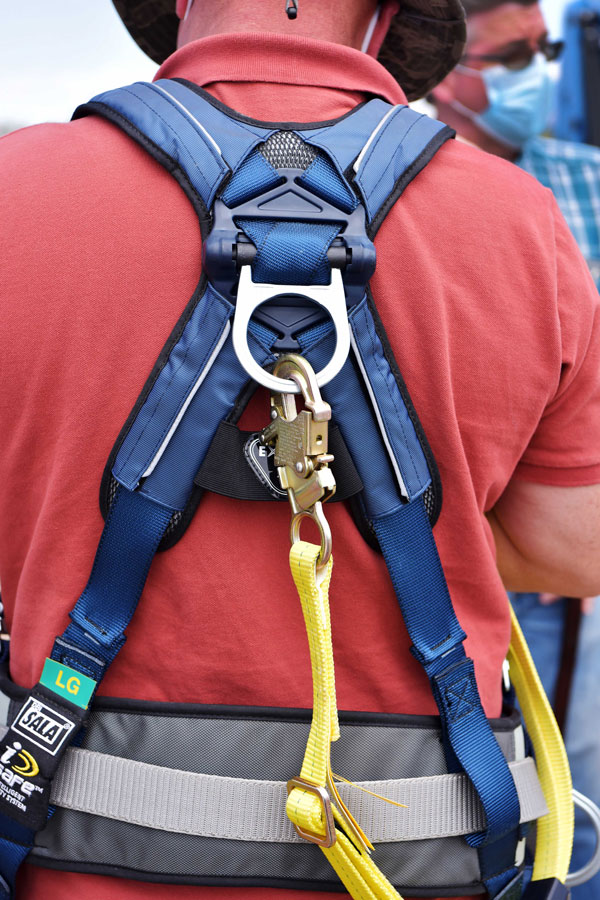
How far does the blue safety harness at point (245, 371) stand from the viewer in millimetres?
906

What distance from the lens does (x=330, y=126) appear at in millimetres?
985

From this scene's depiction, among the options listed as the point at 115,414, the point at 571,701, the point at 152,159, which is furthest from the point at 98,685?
the point at 571,701

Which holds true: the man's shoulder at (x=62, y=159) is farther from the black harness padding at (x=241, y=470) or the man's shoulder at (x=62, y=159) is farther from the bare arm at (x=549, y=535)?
the bare arm at (x=549, y=535)

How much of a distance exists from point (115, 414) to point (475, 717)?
591mm

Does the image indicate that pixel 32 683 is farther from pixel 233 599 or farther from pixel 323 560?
pixel 323 560

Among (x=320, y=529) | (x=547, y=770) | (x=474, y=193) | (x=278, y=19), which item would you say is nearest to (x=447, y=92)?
(x=278, y=19)

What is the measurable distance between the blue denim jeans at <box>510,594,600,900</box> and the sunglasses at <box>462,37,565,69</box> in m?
2.22

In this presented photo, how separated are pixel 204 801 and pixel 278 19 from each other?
1018 mm

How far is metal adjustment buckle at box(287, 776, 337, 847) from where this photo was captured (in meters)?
0.90

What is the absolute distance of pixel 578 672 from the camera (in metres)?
2.50

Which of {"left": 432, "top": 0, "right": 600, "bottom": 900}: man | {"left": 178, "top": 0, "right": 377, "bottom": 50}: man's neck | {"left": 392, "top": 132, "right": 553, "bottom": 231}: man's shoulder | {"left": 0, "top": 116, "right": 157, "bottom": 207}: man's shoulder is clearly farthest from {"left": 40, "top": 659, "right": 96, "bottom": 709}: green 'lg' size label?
{"left": 432, "top": 0, "right": 600, "bottom": 900}: man

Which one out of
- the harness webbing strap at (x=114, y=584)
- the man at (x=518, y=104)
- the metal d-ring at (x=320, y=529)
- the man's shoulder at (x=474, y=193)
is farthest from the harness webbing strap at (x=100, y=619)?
the man at (x=518, y=104)

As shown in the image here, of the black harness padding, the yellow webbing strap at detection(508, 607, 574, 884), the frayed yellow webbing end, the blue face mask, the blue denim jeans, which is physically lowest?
the blue denim jeans

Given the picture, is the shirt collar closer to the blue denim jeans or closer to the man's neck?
the man's neck
